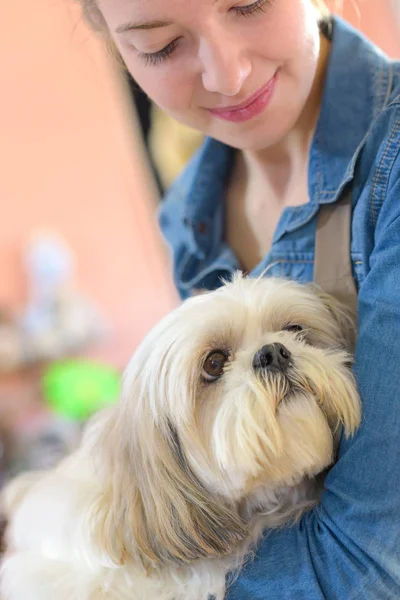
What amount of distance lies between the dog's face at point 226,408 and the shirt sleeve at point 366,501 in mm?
72

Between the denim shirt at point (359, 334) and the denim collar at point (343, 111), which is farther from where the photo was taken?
the denim collar at point (343, 111)

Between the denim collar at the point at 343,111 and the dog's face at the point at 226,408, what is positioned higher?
the denim collar at the point at 343,111

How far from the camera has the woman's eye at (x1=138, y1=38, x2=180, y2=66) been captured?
3.80ft

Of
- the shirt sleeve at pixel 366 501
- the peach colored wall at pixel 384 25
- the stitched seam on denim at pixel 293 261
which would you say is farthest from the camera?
the peach colored wall at pixel 384 25

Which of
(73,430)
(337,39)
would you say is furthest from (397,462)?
(73,430)

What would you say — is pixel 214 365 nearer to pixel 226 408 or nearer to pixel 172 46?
pixel 226 408

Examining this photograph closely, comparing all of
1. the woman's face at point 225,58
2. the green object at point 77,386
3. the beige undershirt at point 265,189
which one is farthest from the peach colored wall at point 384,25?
the green object at point 77,386

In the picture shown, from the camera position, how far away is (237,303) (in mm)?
1191

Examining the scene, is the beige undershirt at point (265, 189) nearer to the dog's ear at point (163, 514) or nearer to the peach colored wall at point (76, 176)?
the dog's ear at point (163, 514)

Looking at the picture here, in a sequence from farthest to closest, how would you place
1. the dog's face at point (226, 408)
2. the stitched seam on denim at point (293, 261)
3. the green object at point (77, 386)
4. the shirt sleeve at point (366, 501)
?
the green object at point (77, 386) < the stitched seam on denim at point (293, 261) < the dog's face at point (226, 408) < the shirt sleeve at point (366, 501)

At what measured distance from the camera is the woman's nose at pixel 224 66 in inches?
43.5

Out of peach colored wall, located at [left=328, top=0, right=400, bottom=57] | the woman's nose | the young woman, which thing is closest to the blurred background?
peach colored wall, located at [left=328, top=0, right=400, bottom=57]

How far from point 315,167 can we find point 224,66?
316mm

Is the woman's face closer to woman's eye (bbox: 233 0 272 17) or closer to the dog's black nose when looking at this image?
woman's eye (bbox: 233 0 272 17)
